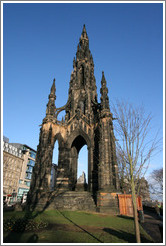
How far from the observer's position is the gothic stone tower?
52.5ft

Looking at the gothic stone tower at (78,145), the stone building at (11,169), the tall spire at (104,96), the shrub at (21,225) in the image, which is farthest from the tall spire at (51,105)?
the stone building at (11,169)

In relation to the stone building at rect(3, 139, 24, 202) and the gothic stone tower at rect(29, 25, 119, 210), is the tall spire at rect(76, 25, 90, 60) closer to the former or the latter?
the gothic stone tower at rect(29, 25, 119, 210)

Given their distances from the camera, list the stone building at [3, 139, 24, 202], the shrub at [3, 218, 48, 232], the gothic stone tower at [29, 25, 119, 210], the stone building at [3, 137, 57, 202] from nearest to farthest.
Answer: the shrub at [3, 218, 48, 232] → the gothic stone tower at [29, 25, 119, 210] → the stone building at [3, 139, 24, 202] → the stone building at [3, 137, 57, 202]

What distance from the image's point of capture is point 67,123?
72.5 ft

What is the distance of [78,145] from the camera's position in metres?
24.2

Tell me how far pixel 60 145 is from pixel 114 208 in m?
10.3

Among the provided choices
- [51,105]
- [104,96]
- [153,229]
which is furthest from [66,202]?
[104,96]

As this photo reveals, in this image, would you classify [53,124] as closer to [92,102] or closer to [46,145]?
[46,145]

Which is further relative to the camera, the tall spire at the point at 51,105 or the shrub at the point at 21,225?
A: the tall spire at the point at 51,105

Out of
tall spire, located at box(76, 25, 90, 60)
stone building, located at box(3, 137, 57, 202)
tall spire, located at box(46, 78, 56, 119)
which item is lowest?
stone building, located at box(3, 137, 57, 202)

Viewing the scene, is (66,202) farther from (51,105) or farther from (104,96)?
(104,96)

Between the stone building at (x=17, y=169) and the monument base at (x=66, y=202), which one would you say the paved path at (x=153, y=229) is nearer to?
the monument base at (x=66, y=202)

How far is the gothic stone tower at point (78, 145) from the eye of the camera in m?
16.0

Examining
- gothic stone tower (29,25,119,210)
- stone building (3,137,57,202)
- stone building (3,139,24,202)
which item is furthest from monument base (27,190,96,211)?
stone building (3,139,24,202)
